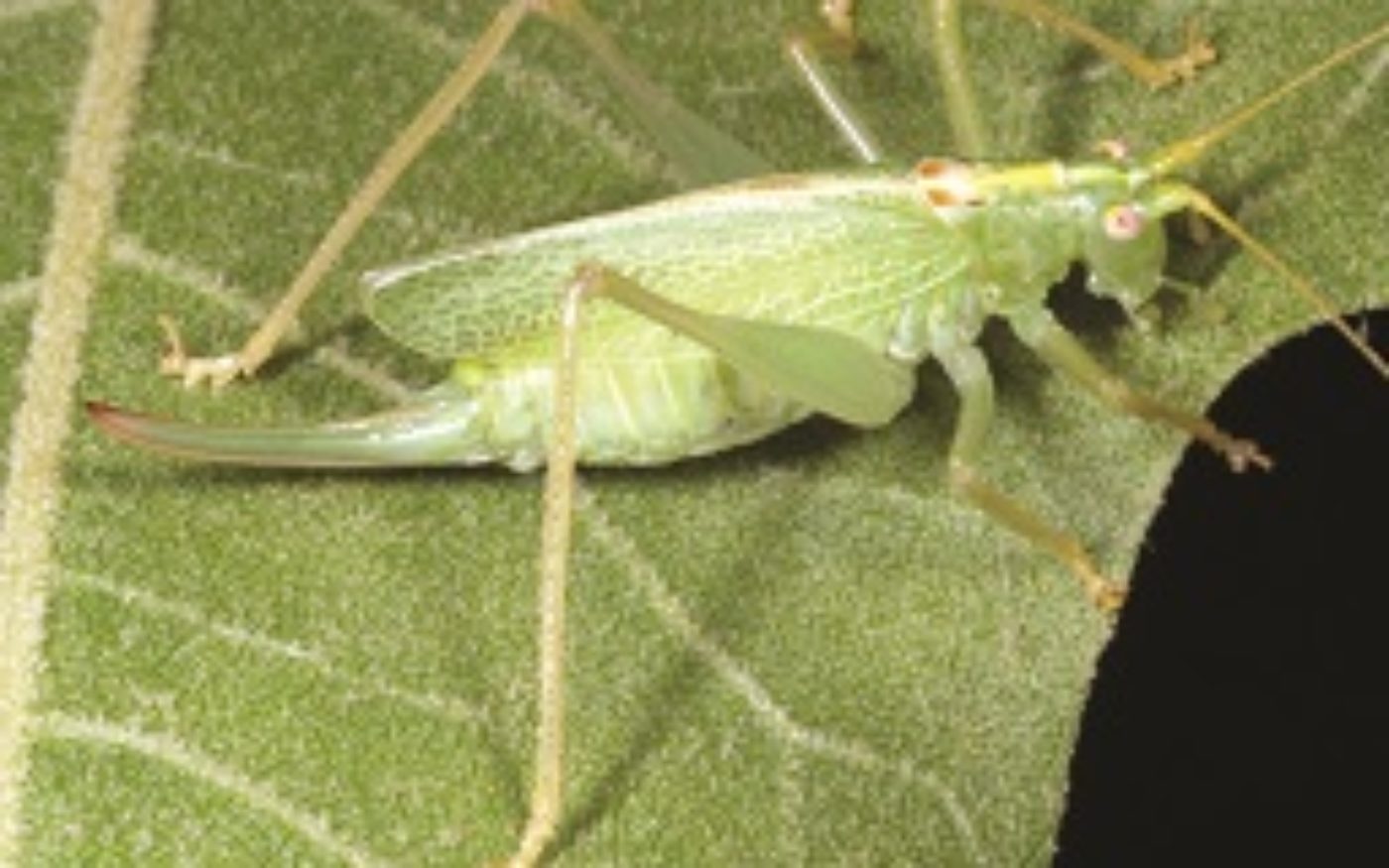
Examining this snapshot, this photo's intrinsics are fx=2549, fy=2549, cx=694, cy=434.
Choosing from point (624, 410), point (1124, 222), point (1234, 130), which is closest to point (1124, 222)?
point (1124, 222)

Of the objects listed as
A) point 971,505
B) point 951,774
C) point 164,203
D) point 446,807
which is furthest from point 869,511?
point 164,203

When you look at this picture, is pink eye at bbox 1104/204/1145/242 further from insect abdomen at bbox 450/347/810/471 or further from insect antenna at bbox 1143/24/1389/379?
insect abdomen at bbox 450/347/810/471

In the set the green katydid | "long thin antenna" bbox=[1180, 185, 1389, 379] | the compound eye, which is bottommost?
"long thin antenna" bbox=[1180, 185, 1389, 379]

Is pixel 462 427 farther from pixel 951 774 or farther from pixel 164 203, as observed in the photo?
pixel 951 774

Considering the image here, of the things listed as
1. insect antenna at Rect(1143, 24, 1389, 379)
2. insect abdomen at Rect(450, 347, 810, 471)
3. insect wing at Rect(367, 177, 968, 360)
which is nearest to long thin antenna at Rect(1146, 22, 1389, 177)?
insect antenna at Rect(1143, 24, 1389, 379)

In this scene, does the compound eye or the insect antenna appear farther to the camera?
the compound eye

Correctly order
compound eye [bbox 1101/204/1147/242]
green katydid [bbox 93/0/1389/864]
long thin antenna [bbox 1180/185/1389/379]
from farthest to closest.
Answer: compound eye [bbox 1101/204/1147/242] → long thin antenna [bbox 1180/185/1389/379] → green katydid [bbox 93/0/1389/864]

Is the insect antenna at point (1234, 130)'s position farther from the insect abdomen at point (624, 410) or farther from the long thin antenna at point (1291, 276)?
the insect abdomen at point (624, 410)
